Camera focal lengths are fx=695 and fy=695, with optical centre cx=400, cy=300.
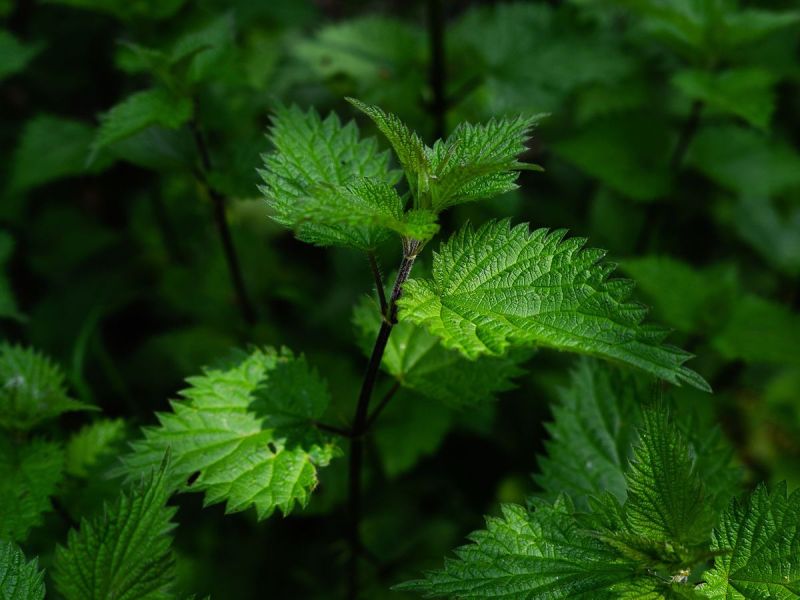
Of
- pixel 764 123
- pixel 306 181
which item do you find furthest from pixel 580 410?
pixel 764 123

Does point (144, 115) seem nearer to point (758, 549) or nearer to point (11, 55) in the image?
point (11, 55)

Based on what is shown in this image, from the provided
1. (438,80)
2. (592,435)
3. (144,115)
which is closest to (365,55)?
(438,80)

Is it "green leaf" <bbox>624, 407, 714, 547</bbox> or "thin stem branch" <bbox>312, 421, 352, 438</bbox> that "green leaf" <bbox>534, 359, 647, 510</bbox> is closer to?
"green leaf" <bbox>624, 407, 714, 547</bbox>

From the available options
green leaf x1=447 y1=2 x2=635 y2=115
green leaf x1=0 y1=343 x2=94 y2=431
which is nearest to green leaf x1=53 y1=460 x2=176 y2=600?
green leaf x1=0 y1=343 x2=94 y2=431

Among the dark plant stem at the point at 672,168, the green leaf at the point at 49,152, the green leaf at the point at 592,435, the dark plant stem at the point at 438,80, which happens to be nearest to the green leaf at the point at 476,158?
the green leaf at the point at 592,435

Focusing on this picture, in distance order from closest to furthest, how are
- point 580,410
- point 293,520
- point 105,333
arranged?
point 580,410, point 293,520, point 105,333

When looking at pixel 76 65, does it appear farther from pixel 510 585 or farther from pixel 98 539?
pixel 510 585
